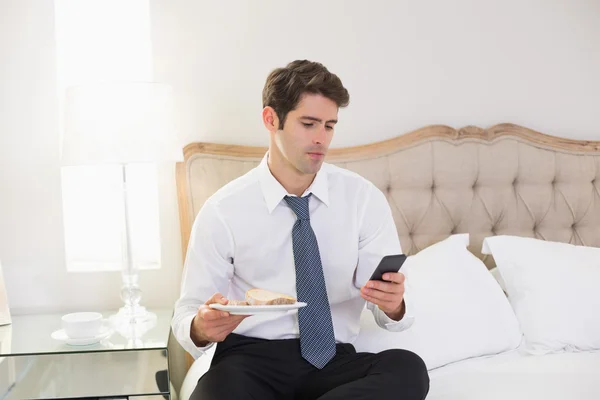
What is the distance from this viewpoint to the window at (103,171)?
2.62m

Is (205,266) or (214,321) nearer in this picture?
(214,321)

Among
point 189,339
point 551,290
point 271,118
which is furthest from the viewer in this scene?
point 551,290

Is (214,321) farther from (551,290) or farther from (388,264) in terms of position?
(551,290)

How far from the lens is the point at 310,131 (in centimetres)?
193

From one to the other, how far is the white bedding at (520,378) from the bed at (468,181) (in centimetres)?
40

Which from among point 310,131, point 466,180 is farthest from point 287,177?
point 466,180

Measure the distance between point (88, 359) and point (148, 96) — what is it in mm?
889

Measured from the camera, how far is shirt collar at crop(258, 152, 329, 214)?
6.48ft

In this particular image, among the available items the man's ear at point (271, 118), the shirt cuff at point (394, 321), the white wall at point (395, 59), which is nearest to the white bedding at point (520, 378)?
the shirt cuff at point (394, 321)

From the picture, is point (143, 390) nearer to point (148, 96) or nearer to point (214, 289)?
point (214, 289)

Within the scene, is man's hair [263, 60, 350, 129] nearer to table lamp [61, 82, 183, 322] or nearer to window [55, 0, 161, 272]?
table lamp [61, 82, 183, 322]

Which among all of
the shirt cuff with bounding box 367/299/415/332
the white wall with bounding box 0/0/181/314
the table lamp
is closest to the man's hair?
the table lamp

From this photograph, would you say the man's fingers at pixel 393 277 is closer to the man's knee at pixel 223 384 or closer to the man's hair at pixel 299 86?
the man's knee at pixel 223 384

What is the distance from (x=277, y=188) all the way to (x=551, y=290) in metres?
1.06
